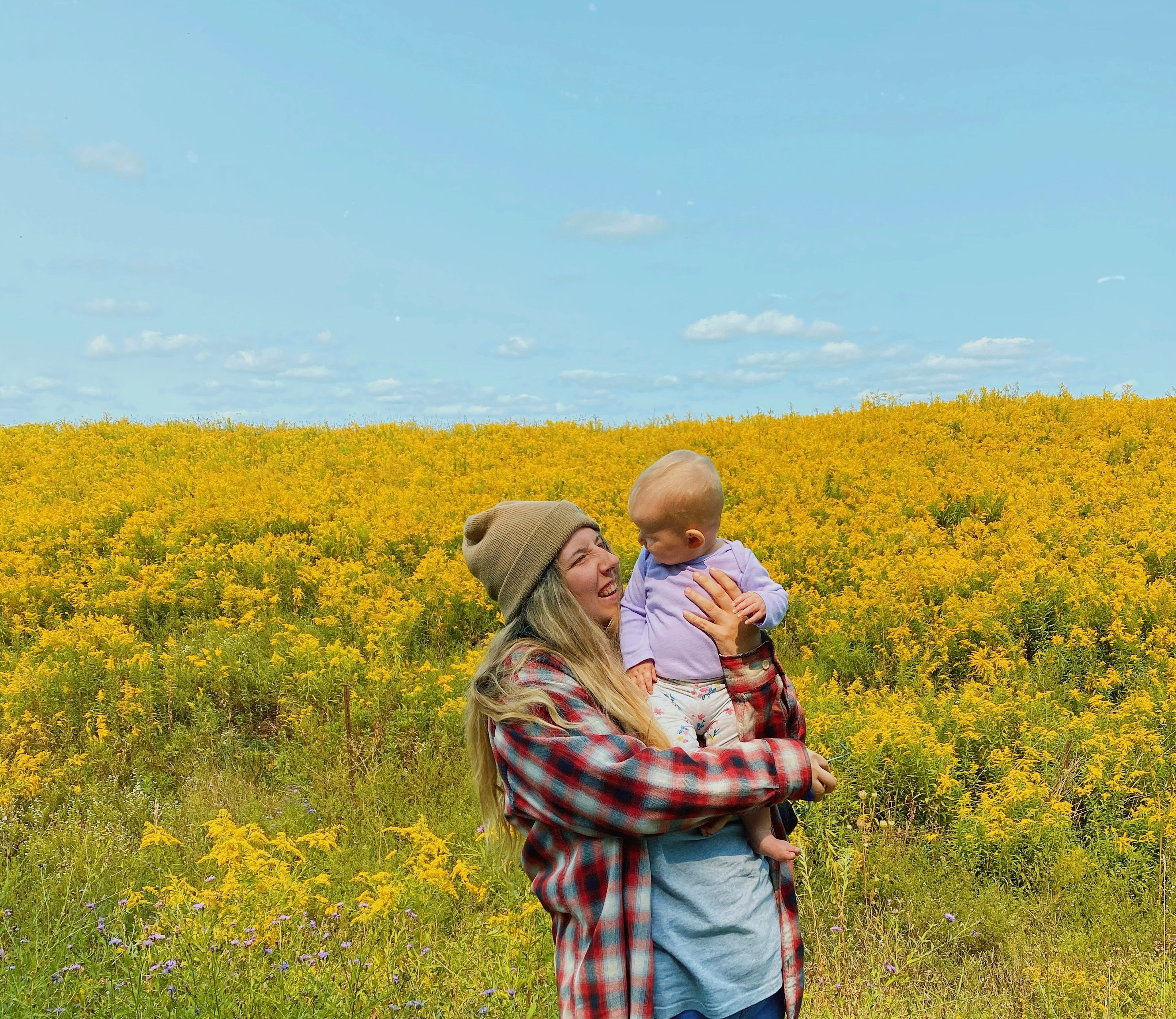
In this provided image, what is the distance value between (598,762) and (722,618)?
49 centimetres

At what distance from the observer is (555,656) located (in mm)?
2098

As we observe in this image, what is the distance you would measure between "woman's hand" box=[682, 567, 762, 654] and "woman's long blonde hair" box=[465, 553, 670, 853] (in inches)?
9.3

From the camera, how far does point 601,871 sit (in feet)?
6.31

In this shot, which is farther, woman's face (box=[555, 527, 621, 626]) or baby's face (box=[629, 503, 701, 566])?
baby's face (box=[629, 503, 701, 566])

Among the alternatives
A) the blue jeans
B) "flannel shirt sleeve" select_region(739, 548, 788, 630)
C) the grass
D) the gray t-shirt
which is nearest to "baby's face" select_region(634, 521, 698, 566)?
"flannel shirt sleeve" select_region(739, 548, 788, 630)

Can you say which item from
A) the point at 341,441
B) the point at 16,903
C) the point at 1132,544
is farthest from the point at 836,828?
the point at 341,441

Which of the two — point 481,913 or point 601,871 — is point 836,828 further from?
point 601,871

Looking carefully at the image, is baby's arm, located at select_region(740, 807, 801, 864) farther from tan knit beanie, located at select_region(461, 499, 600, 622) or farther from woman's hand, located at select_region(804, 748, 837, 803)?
tan knit beanie, located at select_region(461, 499, 600, 622)

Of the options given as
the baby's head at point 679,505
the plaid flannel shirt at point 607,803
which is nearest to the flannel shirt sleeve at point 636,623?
the baby's head at point 679,505

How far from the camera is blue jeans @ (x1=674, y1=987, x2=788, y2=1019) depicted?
2.00 meters

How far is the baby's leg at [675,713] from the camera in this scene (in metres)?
2.27

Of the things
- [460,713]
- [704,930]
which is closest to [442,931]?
[460,713]

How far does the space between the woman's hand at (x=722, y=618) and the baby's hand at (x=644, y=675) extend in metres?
0.27

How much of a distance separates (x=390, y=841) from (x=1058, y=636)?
5479 millimetres
